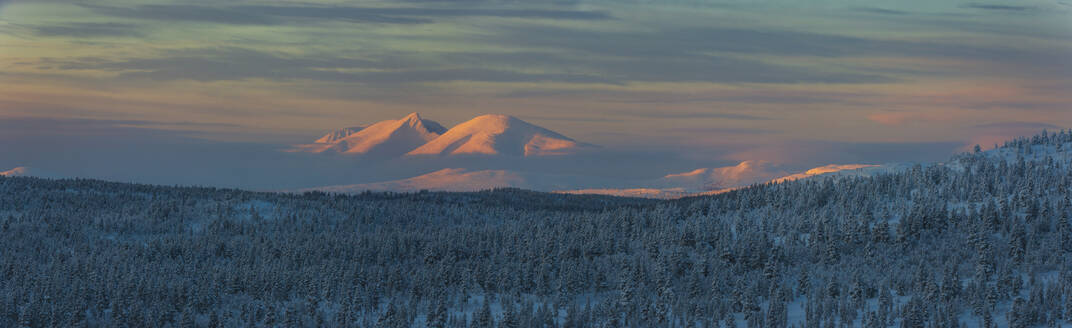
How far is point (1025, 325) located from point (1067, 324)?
7.31 metres

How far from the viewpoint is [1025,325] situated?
19950cm

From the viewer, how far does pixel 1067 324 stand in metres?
200

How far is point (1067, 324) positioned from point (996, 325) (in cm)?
1221

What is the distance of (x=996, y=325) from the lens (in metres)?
200

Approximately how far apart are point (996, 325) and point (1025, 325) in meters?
4.91
